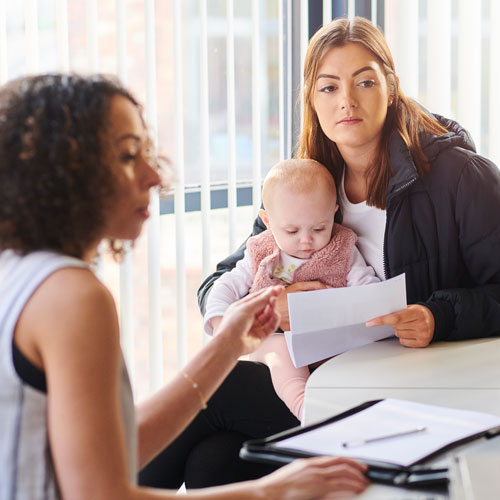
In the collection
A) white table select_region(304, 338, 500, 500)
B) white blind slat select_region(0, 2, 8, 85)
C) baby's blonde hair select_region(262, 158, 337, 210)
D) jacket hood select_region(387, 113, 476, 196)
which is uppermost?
white blind slat select_region(0, 2, 8, 85)

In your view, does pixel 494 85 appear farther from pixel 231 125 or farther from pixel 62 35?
pixel 62 35

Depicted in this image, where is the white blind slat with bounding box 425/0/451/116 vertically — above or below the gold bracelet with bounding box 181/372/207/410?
above

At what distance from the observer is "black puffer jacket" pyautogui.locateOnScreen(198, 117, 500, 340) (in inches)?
80.3

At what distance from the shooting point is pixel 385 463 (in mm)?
1068

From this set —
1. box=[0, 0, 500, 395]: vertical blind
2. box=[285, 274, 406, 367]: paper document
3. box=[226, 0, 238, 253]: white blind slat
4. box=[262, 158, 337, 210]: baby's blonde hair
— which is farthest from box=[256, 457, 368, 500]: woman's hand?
box=[226, 0, 238, 253]: white blind slat

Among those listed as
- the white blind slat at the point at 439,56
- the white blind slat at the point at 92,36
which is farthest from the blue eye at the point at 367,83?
the white blind slat at the point at 439,56

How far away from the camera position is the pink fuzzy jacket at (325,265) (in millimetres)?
2139

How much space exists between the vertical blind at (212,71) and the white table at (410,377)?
1160 mm

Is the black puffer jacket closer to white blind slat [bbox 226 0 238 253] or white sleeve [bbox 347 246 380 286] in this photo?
white sleeve [bbox 347 246 380 286]

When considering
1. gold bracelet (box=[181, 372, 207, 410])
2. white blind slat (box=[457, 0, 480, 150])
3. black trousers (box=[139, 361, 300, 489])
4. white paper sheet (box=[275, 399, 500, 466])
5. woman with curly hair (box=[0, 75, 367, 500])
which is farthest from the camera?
white blind slat (box=[457, 0, 480, 150])

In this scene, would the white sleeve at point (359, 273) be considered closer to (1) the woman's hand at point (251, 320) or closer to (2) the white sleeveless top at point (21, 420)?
(1) the woman's hand at point (251, 320)

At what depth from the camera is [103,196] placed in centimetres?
98

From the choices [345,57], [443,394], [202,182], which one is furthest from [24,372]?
[202,182]

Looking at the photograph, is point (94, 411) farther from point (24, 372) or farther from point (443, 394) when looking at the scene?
point (443, 394)
